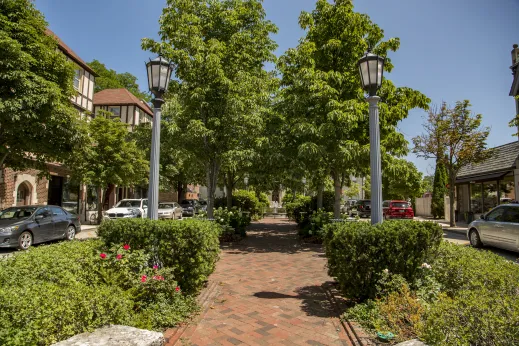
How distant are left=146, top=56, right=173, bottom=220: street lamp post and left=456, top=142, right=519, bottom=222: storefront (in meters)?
20.8

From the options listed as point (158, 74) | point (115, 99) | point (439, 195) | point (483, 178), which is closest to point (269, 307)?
point (158, 74)

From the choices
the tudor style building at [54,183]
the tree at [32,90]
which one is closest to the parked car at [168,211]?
the tudor style building at [54,183]

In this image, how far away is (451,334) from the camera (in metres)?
2.91

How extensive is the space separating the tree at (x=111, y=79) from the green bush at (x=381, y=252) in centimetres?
3862

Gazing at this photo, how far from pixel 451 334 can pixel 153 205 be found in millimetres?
4812

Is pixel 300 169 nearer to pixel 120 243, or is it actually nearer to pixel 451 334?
pixel 120 243

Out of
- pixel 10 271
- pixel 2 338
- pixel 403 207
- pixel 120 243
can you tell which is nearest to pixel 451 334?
pixel 2 338

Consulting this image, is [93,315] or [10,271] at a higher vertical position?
[10,271]

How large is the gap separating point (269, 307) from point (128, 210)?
1727cm

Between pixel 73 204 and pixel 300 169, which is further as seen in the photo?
Result: pixel 73 204

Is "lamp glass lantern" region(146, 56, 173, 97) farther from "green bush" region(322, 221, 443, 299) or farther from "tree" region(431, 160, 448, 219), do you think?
"tree" region(431, 160, 448, 219)

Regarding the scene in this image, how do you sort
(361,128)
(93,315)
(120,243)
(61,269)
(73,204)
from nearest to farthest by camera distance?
(93,315) < (61,269) < (120,243) < (361,128) < (73,204)

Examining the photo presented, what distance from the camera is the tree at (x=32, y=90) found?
10.3 m

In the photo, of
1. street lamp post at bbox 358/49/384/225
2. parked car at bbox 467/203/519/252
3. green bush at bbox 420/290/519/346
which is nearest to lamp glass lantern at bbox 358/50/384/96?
street lamp post at bbox 358/49/384/225
